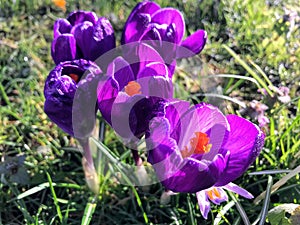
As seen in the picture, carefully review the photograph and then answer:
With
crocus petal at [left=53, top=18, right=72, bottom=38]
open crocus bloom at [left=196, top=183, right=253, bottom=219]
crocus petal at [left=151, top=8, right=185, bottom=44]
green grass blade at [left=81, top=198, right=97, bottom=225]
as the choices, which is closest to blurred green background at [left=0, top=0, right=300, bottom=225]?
green grass blade at [left=81, top=198, right=97, bottom=225]

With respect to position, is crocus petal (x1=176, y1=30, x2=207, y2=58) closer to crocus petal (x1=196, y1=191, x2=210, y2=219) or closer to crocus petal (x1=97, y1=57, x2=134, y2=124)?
crocus petal (x1=97, y1=57, x2=134, y2=124)

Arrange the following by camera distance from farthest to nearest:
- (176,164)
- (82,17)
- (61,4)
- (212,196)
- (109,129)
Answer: (61,4), (109,129), (82,17), (212,196), (176,164)

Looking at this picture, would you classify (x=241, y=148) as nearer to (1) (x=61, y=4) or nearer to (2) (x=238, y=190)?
(2) (x=238, y=190)

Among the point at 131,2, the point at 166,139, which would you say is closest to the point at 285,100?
the point at 166,139

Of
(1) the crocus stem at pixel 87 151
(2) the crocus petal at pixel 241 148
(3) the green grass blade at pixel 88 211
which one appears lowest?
(3) the green grass blade at pixel 88 211

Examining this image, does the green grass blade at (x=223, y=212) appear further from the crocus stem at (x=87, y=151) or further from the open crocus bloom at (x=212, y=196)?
the crocus stem at (x=87, y=151)

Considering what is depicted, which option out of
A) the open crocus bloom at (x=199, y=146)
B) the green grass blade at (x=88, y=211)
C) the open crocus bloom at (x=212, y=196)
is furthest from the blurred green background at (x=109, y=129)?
the open crocus bloom at (x=199, y=146)

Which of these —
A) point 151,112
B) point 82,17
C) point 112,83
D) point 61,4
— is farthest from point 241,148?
point 61,4
